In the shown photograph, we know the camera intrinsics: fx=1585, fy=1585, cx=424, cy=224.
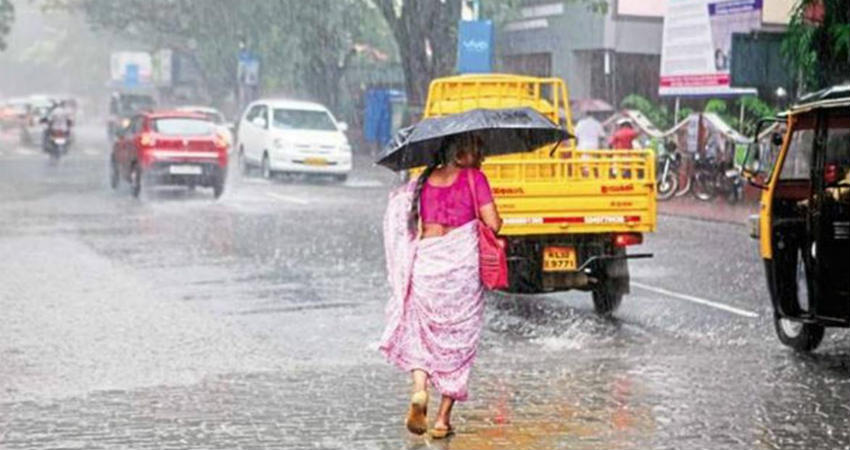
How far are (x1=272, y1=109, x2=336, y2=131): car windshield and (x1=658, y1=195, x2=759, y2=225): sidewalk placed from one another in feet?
30.6

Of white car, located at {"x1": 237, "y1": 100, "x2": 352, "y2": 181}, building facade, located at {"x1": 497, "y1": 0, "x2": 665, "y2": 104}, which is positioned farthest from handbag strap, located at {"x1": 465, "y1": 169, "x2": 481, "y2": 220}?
building facade, located at {"x1": 497, "y1": 0, "x2": 665, "y2": 104}

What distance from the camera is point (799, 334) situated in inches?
426

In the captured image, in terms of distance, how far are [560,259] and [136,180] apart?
16921 millimetres

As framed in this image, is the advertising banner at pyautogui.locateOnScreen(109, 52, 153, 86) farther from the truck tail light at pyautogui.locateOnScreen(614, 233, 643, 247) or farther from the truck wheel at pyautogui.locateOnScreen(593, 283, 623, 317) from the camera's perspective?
the truck tail light at pyautogui.locateOnScreen(614, 233, 643, 247)

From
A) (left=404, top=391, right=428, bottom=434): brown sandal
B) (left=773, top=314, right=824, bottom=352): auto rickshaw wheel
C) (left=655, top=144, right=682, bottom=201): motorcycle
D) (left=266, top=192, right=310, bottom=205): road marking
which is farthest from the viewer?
(left=655, top=144, right=682, bottom=201): motorcycle

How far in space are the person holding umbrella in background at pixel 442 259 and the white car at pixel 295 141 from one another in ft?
86.4

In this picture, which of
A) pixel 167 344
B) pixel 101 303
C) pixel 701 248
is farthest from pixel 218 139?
pixel 167 344

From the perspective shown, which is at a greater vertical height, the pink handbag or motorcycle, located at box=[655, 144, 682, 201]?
the pink handbag

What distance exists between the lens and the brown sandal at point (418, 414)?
7.61 m

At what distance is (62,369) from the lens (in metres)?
10.0

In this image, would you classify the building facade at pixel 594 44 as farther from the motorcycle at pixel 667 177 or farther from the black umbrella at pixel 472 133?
the black umbrella at pixel 472 133

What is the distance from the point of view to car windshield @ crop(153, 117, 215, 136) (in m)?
28.1

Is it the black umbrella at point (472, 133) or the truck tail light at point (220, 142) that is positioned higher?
the black umbrella at point (472, 133)

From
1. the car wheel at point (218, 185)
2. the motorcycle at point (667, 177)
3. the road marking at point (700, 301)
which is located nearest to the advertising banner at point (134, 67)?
the car wheel at point (218, 185)
